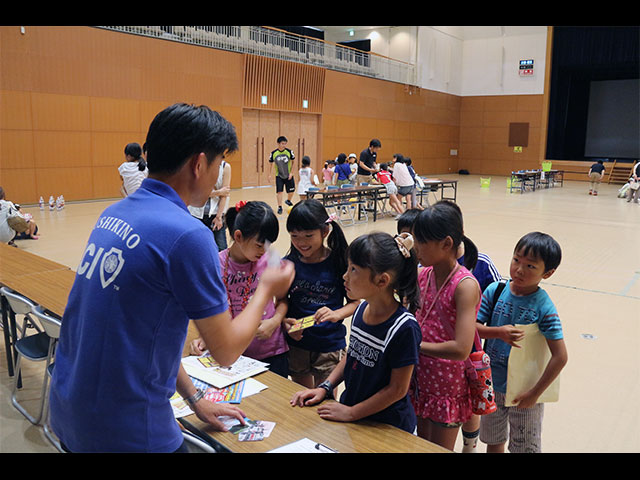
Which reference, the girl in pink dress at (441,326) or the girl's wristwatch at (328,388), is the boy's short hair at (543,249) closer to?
the girl in pink dress at (441,326)

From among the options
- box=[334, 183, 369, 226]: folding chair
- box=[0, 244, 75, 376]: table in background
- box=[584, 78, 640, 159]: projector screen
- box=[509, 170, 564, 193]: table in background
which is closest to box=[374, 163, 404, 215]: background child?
box=[334, 183, 369, 226]: folding chair

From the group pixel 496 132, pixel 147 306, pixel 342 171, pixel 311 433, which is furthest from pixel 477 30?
pixel 147 306

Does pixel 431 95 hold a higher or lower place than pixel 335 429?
higher

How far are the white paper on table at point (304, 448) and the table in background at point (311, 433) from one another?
2cm

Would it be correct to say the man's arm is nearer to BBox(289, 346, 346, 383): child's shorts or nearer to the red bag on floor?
the red bag on floor

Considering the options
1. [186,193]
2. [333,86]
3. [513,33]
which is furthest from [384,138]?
[186,193]

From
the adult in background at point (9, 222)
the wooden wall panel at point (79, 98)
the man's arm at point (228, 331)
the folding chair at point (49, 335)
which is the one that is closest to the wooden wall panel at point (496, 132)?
the wooden wall panel at point (79, 98)

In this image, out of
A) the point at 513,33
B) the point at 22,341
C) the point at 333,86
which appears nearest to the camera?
the point at 22,341

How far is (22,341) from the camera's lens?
3.33m

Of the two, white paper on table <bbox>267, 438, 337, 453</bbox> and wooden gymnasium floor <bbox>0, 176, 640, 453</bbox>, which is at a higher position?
white paper on table <bbox>267, 438, 337, 453</bbox>

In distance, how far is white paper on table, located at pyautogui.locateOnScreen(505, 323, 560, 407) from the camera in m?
2.16
